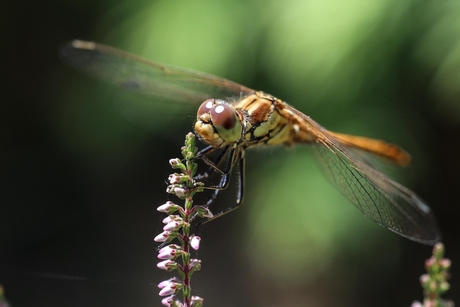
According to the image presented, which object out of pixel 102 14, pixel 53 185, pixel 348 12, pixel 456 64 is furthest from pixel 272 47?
pixel 53 185

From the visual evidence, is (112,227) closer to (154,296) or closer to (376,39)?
(154,296)

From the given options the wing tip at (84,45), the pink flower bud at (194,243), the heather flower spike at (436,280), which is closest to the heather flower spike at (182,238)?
the pink flower bud at (194,243)

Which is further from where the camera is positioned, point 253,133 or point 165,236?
point 253,133

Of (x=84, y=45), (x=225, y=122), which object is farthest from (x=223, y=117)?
(x=84, y=45)

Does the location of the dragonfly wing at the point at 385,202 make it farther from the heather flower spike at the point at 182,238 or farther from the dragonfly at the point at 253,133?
the heather flower spike at the point at 182,238

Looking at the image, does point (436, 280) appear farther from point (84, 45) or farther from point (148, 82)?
point (84, 45)

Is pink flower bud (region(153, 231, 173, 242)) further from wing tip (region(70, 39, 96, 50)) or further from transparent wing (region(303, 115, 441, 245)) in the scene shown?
wing tip (region(70, 39, 96, 50))

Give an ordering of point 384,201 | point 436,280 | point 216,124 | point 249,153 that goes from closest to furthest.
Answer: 1. point 436,280
2. point 216,124
3. point 384,201
4. point 249,153

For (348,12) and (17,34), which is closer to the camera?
(348,12)
